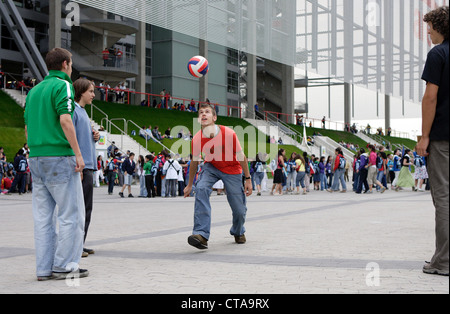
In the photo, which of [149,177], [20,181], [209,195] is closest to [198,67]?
[149,177]

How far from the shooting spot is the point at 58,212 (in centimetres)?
476

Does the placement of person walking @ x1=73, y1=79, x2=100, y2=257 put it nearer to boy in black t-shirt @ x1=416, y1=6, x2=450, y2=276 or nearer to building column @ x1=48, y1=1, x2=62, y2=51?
boy in black t-shirt @ x1=416, y1=6, x2=450, y2=276

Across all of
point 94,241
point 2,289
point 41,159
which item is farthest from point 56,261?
point 94,241

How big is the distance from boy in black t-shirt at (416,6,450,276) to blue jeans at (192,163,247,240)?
8.60 ft

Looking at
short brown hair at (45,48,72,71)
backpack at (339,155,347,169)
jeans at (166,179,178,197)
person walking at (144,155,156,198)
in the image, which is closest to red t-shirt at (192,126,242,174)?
short brown hair at (45,48,72,71)

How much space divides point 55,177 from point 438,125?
3175 millimetres

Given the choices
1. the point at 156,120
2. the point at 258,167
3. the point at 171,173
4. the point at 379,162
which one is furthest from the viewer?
the point at 156,120

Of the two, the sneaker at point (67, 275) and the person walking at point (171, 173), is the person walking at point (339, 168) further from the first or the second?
the sneaker at point (67, 275)

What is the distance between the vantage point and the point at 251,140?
146ft

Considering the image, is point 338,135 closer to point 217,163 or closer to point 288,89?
point 288,89

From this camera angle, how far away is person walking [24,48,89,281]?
4746 mm

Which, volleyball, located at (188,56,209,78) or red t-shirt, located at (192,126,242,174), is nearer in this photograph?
red t-shirt, located at (192,126,242,174)

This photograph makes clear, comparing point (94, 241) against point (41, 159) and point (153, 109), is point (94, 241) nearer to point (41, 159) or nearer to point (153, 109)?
point (41, 159)

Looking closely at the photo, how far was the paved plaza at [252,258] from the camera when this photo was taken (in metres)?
4.36
